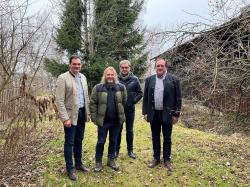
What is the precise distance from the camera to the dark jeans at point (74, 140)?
6.79 metres

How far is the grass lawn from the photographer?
287 inches

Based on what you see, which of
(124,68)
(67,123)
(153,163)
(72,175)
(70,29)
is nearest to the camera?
(67,123)

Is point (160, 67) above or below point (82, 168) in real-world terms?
above

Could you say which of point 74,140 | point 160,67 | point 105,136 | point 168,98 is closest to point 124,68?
point 160,67

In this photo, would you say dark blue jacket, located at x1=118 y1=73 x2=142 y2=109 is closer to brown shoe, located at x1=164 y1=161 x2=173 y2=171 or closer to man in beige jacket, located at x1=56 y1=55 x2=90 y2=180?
man in beige jacket, located at x1=56 y1=55 x2=90 y2=180

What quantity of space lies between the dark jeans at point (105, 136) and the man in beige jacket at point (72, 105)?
15.3 inches

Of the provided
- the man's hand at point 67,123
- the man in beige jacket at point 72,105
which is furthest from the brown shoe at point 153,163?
the man's hand at point 67,123

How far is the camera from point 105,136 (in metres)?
7.37

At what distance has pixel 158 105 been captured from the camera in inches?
294

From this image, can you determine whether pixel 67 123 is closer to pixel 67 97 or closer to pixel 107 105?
pixel 67 97

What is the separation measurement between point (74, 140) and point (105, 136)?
0.58 meters

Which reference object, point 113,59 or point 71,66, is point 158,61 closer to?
point 71,66

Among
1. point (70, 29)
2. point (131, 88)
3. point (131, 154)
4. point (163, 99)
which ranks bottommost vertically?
point (131, 154)

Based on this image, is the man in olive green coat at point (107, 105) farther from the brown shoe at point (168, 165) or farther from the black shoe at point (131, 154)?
the brown shoe at point (168, 165)
